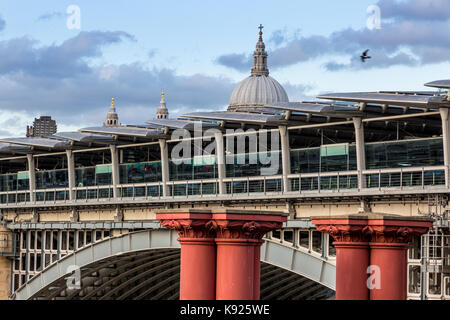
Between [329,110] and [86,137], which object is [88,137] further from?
[329,110]

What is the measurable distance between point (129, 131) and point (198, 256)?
42531mm

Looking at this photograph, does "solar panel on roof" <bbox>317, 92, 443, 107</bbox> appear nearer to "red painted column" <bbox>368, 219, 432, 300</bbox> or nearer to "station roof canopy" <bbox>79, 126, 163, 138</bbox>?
"station roof canopy" <bbox>79, 126, 163, 138</bbox>

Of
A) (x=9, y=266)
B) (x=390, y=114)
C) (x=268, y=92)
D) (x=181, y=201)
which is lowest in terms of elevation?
(x=9, y=266)

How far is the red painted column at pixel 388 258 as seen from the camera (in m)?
24.1

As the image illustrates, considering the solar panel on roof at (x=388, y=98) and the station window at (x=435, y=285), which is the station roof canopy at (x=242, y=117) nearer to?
the solar panel on roof at (x=388, y=98)

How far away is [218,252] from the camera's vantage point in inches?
893

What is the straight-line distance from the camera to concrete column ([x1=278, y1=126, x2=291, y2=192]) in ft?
182

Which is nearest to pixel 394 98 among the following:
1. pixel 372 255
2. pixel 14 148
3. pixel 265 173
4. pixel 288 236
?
pixel 288 236

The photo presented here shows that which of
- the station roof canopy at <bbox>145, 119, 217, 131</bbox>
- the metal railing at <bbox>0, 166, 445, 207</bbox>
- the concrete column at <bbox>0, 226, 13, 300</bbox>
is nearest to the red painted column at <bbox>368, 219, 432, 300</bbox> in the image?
the metal railing at <bbox>0, 166, 445, 207</bbox>

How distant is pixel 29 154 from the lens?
77250 millimetres
